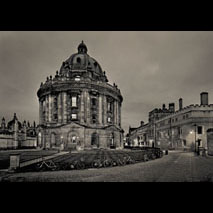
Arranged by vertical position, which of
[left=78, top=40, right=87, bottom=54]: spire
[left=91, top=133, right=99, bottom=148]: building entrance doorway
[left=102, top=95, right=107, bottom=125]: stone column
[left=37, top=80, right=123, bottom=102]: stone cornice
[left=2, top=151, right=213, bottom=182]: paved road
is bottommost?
[left=91, top=133, right=99, bottom=148]: building entrance doorway

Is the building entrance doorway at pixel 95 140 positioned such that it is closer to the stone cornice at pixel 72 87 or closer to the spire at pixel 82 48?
the stone cornice at pixel 72 87

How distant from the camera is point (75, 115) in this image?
46156mm

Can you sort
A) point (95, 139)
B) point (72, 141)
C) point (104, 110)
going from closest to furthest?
point (72, 141) → point (95, 139) → point (104, 110)

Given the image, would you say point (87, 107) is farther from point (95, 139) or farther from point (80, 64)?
point (80, 64)

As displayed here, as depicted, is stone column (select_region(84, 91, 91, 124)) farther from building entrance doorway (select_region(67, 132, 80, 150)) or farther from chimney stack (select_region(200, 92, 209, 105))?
chimney stack (select_region(200, 92, 209, 105))

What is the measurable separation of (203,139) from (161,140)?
19496 millimetres

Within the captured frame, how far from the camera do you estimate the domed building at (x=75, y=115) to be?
1672 inches

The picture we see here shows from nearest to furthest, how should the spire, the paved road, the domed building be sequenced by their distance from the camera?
the paved road → the domed building → the spire

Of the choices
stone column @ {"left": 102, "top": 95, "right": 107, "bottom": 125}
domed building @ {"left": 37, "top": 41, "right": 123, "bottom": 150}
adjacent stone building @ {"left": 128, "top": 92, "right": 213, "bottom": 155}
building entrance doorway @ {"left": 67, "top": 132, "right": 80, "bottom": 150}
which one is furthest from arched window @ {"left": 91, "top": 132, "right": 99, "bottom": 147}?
adjacent stone building @ {"left": 128, "top": 92, "right": 213, "bottom": 155}

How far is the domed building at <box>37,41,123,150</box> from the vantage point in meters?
42.5

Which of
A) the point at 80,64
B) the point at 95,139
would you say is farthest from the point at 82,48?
the point at 95,139
